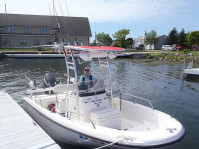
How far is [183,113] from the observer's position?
30.8 feet

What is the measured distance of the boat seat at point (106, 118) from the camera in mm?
5691

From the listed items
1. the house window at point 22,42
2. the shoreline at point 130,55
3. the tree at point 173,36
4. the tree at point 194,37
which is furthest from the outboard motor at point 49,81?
the tree at point 173,36

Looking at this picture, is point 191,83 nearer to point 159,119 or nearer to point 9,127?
point 159,119

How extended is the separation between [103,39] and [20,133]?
59.3m

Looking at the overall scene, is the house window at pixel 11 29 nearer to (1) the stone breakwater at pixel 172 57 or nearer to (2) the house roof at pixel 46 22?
(2) the house roof at pixel 46 22

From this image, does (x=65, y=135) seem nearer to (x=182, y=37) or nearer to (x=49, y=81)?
(x=49, y=81)

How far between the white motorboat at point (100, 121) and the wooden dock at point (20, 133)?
0.59 metres

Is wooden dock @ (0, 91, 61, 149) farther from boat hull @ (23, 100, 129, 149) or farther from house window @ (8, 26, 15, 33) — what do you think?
house window @ (8, 26, 15, 33)

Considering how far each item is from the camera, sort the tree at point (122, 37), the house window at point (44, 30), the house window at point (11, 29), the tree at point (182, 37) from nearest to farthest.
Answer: the house window at point (11, 29), the house window at point (44, 30), the tree at point (122, 37), the tree at point (182, 37)

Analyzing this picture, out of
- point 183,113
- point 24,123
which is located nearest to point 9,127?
point 24,123

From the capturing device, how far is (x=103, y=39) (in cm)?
6312

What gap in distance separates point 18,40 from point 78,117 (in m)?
44.5

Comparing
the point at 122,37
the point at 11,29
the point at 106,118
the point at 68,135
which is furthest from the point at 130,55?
the point at 68,135

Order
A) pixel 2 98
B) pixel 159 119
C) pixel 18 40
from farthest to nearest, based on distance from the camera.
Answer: pixel 18 40
pixel 2 98
pixel 159 119
